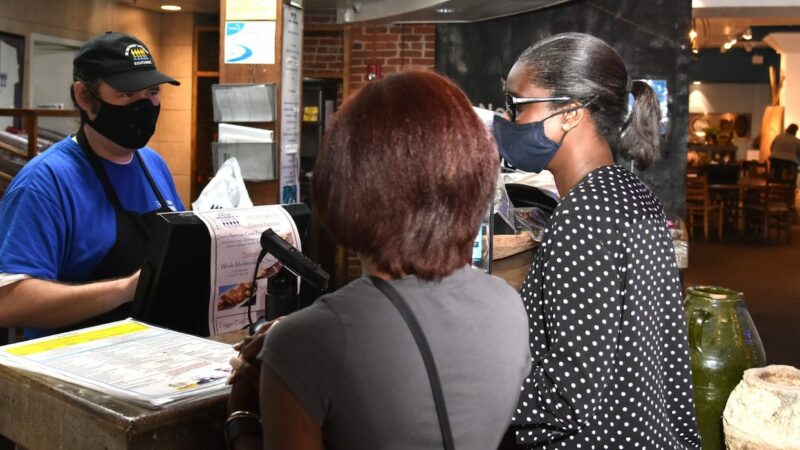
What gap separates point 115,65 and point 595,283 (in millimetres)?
1467

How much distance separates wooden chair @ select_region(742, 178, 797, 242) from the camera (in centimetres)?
1310

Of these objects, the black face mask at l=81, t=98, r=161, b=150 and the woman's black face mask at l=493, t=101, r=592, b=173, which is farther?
the black face mask at l=81, t=98, r=161, b=150

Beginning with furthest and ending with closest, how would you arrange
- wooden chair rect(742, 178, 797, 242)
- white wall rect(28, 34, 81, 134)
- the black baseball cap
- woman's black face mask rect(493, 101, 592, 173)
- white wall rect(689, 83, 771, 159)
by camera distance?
white wall rect(689, 83, 771, 159), wooden chair rect(742, 178, 797, 242), white wall rect(28, 34, 81, 134), the black baseball cap, woman's black face mask rect(493, 101, 592, 173)

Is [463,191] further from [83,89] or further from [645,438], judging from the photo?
[83,89]

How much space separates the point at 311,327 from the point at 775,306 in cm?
819

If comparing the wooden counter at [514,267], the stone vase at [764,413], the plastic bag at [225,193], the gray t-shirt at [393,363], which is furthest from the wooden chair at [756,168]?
the gray t-shirt at [393,363]

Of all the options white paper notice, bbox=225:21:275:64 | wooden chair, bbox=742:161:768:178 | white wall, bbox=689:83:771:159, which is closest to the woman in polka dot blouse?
white paper notice, bbox=225:21:275:64

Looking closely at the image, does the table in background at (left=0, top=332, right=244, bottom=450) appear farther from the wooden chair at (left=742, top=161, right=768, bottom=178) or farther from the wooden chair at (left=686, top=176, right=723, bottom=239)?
the wooden chair at (left=742, top=161, right=768, bottom=178)

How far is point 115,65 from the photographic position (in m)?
2.25

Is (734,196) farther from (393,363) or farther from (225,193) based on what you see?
(393,363)

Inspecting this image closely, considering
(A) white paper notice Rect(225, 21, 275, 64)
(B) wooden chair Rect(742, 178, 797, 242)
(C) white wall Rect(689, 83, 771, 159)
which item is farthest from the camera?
(C) white wall Rect(689, 83, 771, 159)

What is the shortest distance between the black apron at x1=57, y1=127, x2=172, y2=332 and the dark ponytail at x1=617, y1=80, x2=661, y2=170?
3.93 ft

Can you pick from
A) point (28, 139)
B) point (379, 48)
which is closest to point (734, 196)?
point (379, 48)

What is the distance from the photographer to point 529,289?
1652mm
